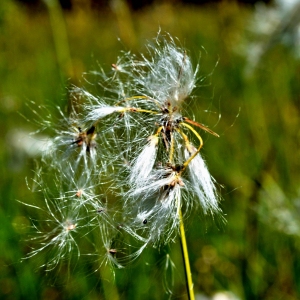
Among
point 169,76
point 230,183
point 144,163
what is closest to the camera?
point 144,163

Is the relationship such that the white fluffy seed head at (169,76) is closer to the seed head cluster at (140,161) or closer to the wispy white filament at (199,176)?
the seed head cluster at (140,161)

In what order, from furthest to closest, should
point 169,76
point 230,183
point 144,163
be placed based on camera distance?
1. point 230,183
2. point 169,76
3. point 144,163

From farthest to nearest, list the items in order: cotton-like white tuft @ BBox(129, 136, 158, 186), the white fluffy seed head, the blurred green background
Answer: the blurred green background → the white fluffy seed head → cotton-like white tuft @ BBox(129, 136, 158, 186)

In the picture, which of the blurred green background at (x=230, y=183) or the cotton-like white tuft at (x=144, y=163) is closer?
the cotton-like white tuft at (x=144, y=163)

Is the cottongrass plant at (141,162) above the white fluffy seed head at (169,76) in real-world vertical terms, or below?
below

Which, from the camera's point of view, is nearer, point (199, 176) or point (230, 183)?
point (199, 176)

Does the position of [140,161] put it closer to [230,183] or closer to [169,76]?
[169,76]

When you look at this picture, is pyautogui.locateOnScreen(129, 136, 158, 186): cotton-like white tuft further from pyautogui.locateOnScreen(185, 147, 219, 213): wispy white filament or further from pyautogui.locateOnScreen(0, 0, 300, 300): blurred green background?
pyautogui.locateOnScreen(0, 0, 300, 300): blurred green background

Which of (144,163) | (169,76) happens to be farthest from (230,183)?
(144,163)

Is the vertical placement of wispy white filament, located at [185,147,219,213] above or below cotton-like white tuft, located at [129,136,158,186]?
below

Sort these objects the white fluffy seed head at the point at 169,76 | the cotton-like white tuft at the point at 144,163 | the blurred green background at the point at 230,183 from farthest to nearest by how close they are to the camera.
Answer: the blurred green background at the point at 230,183 → the white fluffy seed head at the point at 169,76 → the cotton-like white tuft at the point at 144,163

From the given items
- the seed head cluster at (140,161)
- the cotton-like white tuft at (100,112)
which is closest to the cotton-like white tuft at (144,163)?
the seed head cluster at (140,161)

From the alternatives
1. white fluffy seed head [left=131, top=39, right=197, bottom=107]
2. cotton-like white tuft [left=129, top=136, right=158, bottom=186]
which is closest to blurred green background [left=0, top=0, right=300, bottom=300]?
white fluffy seed head [left=131, top=39, right=197, bottom=107]

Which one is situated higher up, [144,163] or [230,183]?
[144,163]
